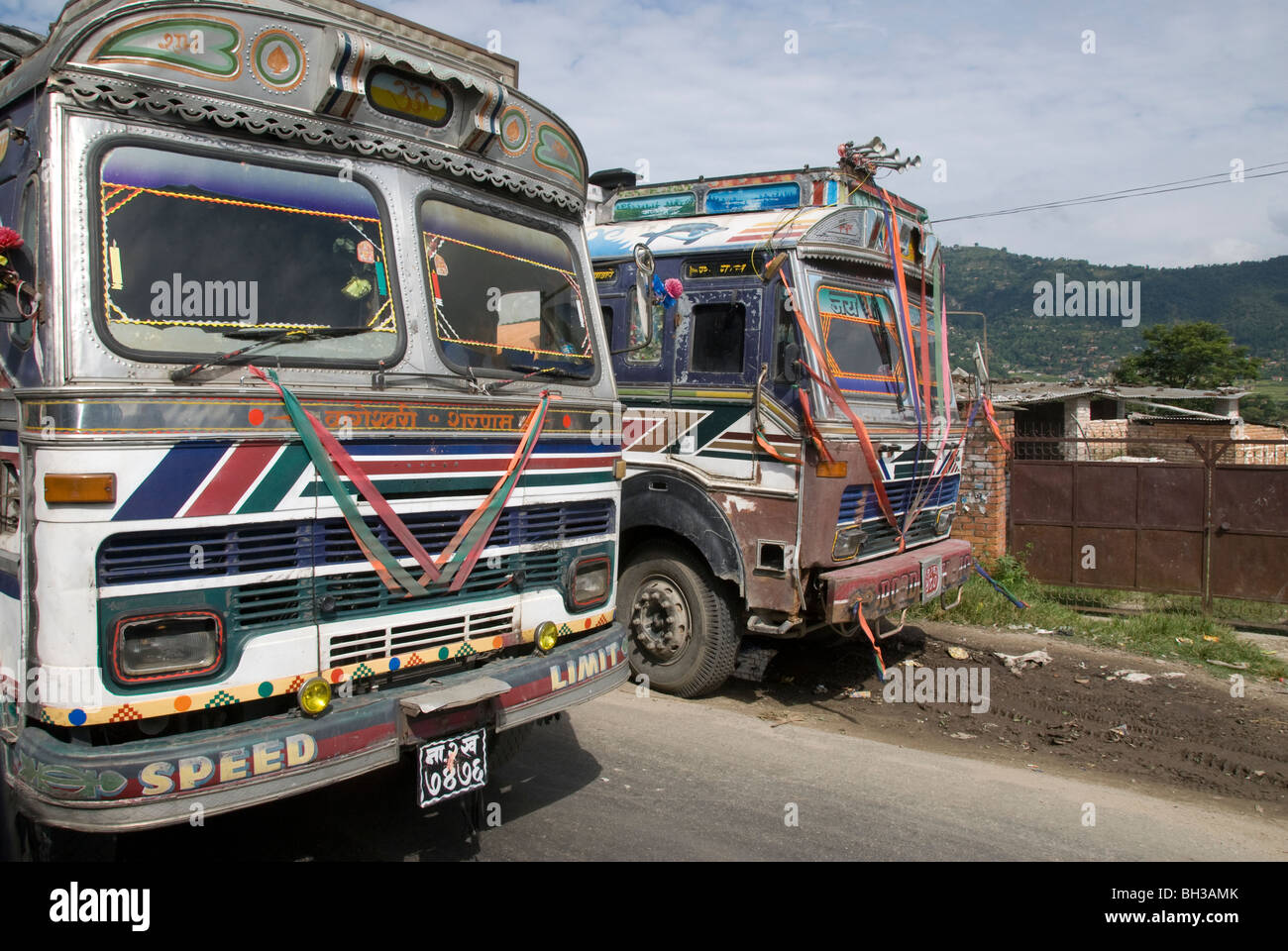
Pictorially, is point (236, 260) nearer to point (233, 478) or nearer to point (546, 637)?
point (233, 478)

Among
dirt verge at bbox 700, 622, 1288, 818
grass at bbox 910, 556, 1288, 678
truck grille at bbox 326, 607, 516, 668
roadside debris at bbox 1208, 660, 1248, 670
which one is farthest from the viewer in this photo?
grass at bbox 910, 556, 1288, 678

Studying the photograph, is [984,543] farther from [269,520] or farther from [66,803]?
[66,803]

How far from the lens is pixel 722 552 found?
6.41 m

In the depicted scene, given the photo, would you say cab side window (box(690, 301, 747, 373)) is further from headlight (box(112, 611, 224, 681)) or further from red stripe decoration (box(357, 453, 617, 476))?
headlight (box(112, 611, 224, 681))

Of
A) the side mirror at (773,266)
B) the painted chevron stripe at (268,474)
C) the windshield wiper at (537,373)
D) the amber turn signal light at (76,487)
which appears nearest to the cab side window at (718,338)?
the side mirror at (773,266)

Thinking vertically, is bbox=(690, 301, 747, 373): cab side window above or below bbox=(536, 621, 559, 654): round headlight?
above

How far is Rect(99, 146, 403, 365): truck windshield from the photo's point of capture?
3.26m

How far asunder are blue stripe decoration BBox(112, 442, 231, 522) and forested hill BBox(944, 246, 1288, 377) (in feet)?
210

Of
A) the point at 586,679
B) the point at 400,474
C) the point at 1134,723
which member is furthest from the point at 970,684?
the point at 400,474

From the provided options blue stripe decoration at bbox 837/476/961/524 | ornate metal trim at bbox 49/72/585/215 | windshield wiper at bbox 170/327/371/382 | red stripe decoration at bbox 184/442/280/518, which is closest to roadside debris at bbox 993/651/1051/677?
blue stripe decoration at bbox 837/476/961/524

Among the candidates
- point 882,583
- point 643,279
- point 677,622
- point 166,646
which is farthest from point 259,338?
point 882,583

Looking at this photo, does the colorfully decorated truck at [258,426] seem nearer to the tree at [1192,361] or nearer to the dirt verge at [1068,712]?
the dirt verge at [1068,712]

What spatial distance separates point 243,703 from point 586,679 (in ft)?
4.86

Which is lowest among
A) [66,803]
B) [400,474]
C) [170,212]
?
[66,803]
